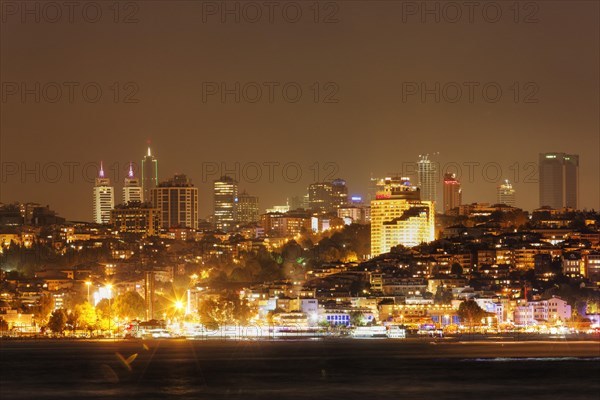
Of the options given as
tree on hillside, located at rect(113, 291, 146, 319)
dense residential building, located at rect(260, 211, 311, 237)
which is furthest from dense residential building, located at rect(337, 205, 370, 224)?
tree on hillside, located at rect(113, 291, 146, 319)

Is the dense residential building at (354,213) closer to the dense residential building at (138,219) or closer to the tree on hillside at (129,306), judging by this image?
the dense residential building at (138,219)

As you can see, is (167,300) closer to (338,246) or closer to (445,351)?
(338,246)

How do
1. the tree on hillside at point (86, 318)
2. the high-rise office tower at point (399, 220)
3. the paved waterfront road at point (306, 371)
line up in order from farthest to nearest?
the high-rise office tower at point (399, 220) < the tree on hillside at point (86, 318) < the paved waterfront road at point (306, 371)

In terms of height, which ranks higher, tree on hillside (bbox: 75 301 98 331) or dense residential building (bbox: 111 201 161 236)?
dense residential building (bbox: 111 201 161 236)

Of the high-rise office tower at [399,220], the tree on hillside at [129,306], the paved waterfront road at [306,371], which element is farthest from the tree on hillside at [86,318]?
the high-rise office tower at [399,220]

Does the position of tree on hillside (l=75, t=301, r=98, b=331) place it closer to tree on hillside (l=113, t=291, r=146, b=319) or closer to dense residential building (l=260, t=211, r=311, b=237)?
tree on hillside (l=113, t=291, r=146, b=319)
